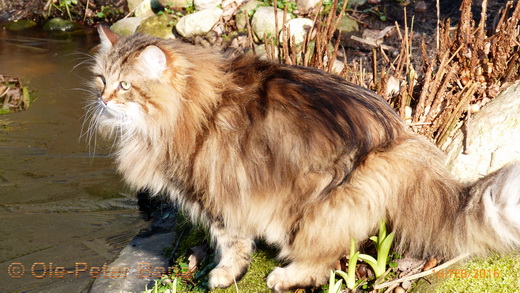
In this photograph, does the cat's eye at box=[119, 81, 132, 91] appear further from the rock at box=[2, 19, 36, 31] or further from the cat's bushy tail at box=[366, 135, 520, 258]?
the rock at box=[2, 19, 36, 31]

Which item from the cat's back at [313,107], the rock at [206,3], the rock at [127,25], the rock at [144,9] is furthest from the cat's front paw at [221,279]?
the rock at [144,9]

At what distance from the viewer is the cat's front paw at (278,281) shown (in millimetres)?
3055

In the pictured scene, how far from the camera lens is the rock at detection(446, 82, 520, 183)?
10.6ft

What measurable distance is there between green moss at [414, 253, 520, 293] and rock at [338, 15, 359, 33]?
4.88m

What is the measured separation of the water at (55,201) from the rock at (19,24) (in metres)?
3.54

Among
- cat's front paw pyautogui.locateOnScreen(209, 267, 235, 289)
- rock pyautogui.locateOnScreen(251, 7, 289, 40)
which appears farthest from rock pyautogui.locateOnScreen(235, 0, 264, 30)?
cat's front paw pyautogui.locateOnScreen(209, 267, 235, 289)

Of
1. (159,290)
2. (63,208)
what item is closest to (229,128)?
(159,290)

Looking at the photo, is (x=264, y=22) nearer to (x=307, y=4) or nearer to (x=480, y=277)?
(x=307, y=4)

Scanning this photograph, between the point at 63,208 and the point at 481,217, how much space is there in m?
3.62

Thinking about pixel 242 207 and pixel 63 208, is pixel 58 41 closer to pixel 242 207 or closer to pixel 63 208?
pixel 63 208

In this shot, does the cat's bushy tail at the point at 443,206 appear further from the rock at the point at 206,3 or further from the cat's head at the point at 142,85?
→ the rock at the point at 206,3

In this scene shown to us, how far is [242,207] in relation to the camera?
2.96 m

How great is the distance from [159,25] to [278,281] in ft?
22.0

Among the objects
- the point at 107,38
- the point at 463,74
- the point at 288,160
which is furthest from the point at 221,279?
the point at 463,74
